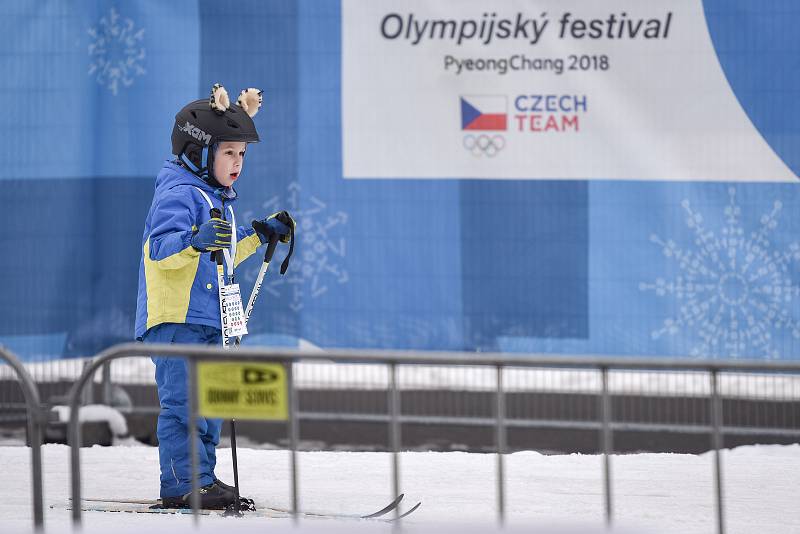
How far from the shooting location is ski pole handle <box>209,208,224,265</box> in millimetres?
6145

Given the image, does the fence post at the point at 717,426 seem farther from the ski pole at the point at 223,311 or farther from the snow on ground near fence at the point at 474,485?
the ski pole at the point at 223,311

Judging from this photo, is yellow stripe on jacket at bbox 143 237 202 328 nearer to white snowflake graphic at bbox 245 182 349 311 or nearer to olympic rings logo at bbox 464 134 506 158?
white snowflake graphic at bbox 245 182 349 311

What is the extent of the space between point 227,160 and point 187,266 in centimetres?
49

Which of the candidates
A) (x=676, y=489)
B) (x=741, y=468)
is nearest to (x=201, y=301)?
(x=676, y=489)

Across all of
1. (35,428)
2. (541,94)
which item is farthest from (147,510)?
(541,94)

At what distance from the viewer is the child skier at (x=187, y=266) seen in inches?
240

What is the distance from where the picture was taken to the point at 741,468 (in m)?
7.30

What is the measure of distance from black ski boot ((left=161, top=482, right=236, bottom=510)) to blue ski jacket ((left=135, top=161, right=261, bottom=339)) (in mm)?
670

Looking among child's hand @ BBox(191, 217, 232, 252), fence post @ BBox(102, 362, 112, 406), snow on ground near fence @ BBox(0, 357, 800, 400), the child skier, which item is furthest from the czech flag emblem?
child's hand @ BBox(191, 217, 232, 252)

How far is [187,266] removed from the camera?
20.1 ft

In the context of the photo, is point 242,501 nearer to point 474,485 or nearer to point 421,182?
point 474,485

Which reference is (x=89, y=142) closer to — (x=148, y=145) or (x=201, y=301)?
(x=148, y=145)

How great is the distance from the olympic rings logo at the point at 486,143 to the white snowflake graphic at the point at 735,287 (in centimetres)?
103

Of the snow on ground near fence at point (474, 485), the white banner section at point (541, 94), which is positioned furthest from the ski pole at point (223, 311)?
the white banner section at point (541, 94)
